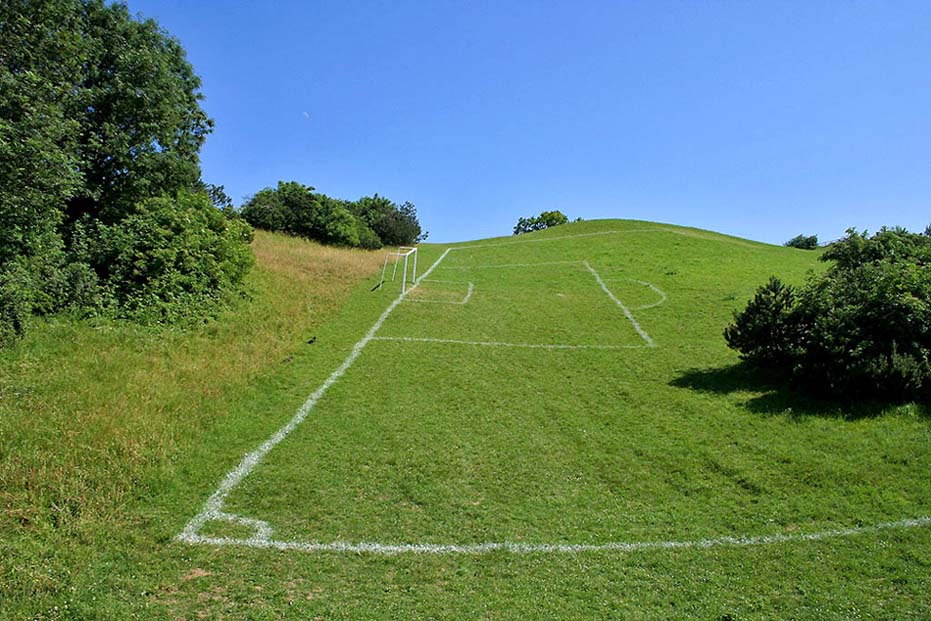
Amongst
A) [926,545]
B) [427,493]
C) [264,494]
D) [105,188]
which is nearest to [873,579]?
[926,545]

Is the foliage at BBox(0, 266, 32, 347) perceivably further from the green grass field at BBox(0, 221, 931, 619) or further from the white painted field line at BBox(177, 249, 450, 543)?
the white painted field line at BBox(177, 249, 450, 543)

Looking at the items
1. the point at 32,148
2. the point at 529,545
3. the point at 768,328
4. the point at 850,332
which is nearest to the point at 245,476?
the point at 529,545

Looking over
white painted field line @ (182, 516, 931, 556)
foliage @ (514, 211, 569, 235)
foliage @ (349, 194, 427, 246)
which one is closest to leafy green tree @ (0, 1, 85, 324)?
white painted field line @ (182, 516, 931, 556)

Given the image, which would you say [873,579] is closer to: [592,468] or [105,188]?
[592,468]

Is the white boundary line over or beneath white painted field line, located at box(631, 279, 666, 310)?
beneath

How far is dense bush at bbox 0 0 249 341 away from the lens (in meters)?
10.2

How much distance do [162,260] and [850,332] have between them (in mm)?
15570

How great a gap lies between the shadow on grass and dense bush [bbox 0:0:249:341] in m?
12.3

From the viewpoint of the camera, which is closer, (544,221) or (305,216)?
(305,216)

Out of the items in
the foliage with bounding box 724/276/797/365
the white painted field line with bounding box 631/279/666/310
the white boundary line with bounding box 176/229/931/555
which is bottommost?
the white boundary line with bounding box 176/229/931/555

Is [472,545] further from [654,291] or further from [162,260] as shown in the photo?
[654,291]

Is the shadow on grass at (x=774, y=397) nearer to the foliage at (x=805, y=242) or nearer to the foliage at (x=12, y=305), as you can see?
the foliage at (x=12, y=305)

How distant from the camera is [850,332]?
30.9 ft

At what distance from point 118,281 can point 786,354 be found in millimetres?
15372
